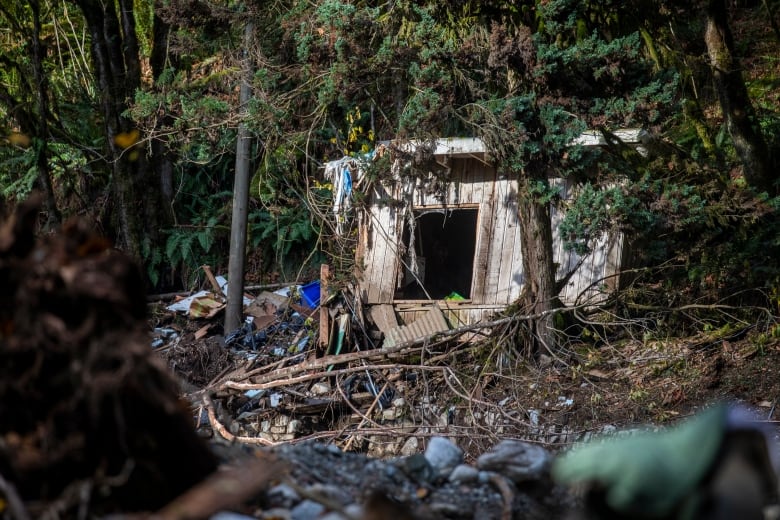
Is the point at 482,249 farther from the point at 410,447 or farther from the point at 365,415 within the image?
the point at 410,447

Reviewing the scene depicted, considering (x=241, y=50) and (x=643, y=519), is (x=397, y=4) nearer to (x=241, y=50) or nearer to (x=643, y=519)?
(x=241, y=50)

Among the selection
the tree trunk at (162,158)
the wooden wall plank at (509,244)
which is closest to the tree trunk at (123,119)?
the tree trunk at (162,158)

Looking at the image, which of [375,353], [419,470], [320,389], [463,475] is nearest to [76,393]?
[419,470]

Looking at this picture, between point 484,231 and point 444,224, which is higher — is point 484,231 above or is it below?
below

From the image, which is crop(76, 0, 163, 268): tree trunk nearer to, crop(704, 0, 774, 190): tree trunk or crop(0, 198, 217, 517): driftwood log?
crop(704, 0, 774, 190): tree trunk

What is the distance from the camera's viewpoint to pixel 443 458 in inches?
166

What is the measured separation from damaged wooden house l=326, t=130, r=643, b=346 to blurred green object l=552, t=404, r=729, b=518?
24.7ft

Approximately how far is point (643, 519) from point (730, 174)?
9.52 m

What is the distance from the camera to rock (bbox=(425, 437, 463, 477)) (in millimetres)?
4172

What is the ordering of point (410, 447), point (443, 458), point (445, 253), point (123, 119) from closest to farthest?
point (443, 458) → point (410, 447) → point (445, 253) → point (123, 119)

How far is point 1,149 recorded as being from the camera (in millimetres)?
15211

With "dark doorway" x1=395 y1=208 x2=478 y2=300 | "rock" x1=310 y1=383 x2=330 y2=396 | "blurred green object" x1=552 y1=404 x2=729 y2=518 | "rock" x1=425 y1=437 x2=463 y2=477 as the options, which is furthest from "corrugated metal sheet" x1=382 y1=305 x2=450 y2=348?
"blurred green object" x1=552 y1=404 x2=729 y2=518

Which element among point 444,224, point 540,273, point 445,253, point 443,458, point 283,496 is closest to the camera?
point 283,496

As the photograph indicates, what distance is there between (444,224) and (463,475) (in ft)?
24.9
